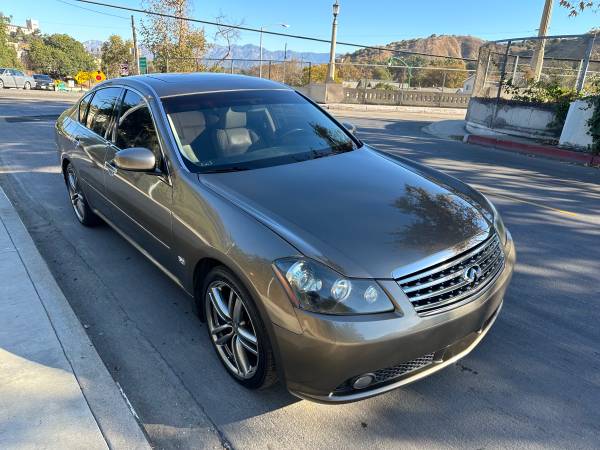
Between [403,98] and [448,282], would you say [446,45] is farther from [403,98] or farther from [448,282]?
[448,282]

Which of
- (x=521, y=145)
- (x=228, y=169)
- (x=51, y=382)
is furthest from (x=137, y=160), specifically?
(x=521, y=145)

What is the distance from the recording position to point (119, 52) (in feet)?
193

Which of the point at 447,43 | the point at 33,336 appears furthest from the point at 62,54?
the point at 447,43

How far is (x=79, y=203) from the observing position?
497 cm

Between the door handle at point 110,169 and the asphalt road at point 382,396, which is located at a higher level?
the door handle at point 110,169

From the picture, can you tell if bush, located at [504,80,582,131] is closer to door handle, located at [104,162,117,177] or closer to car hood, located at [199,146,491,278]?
car hood, located at [199,146,491,278]

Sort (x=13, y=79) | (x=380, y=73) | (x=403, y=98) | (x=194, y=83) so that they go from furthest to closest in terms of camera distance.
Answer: (x=13, y=79) → (x=380, y=73) → (x=403, y=98) → (x=194, y=83)

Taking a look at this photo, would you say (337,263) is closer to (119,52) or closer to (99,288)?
(99,288)

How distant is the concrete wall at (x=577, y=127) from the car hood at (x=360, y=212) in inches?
368

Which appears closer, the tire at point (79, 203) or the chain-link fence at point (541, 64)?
the tire at point (79, 203)

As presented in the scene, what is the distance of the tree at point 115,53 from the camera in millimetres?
58659

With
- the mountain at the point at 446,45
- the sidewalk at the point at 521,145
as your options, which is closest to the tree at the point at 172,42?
the sidewalk at the point at 521,145

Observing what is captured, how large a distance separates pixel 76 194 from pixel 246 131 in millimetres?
2724

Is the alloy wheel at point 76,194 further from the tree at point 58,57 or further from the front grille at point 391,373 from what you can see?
the tree at point 58,57
